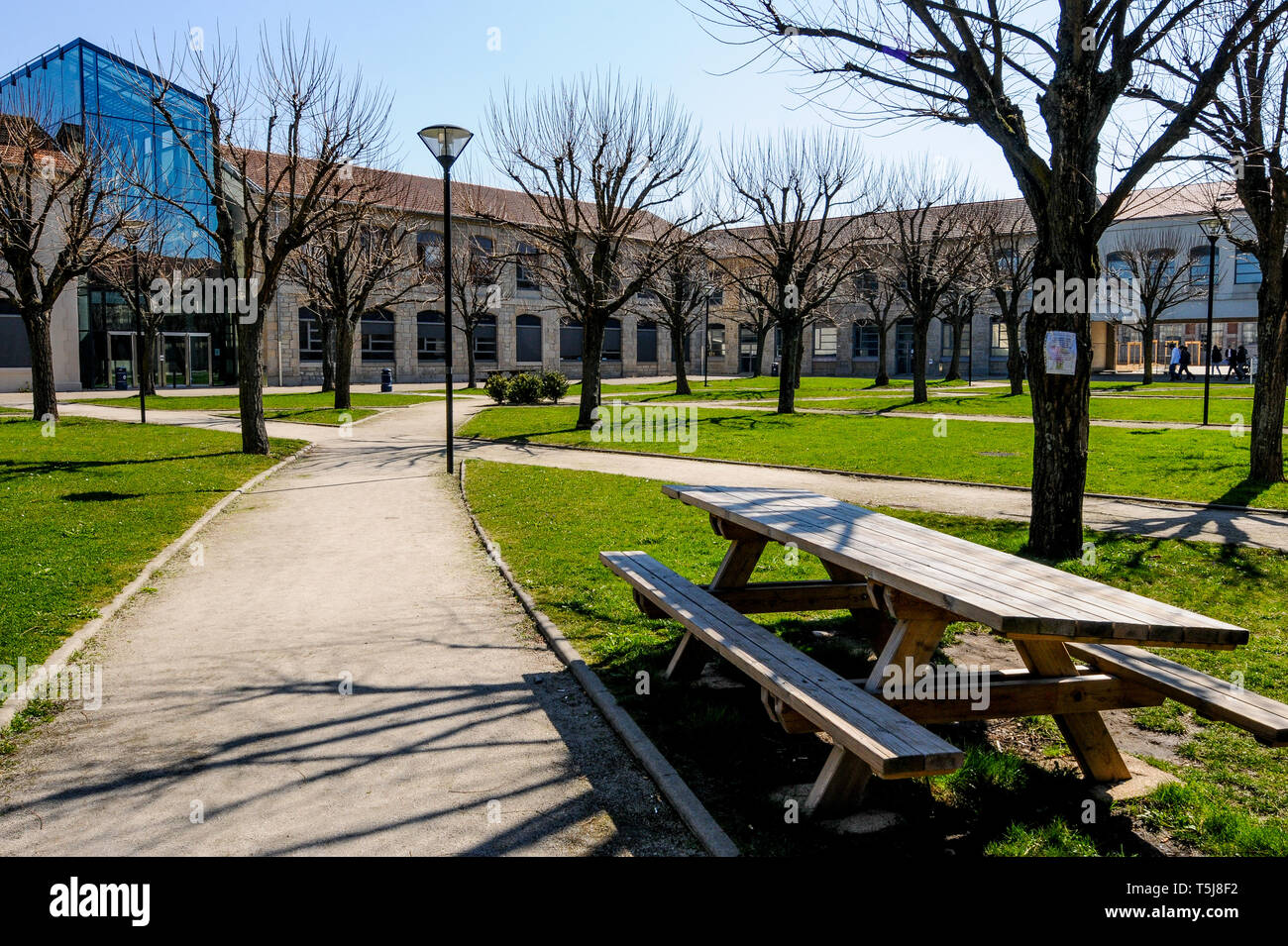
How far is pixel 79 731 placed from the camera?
4703mm

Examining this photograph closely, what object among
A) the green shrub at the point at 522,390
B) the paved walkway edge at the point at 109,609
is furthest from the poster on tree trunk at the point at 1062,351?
the green shrub at the point at 522,390

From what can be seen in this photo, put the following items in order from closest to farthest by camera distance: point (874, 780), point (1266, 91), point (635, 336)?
point (874, 780)
point (1266, 91)
point (635, 336)

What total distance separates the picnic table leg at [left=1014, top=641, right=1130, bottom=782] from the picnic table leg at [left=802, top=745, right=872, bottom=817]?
41.4 inches

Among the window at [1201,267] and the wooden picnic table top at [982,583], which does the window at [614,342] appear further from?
the wooden picnic table top at [982,583]

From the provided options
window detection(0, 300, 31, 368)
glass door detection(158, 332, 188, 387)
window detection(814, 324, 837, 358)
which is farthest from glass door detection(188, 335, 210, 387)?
window detection(814, 324, 837, 358)

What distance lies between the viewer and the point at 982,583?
4043 millimetres

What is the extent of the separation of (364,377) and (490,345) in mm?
7833

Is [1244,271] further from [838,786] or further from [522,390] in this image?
[838,786]

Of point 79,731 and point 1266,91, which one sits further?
point 1266,91

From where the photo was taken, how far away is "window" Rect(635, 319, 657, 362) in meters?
63.0

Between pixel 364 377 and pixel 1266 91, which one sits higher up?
pixel 1266 91

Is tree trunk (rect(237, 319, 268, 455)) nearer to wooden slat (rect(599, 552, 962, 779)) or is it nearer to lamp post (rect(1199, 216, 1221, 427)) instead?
wooden slat (rect(599, 552, 962, 779))

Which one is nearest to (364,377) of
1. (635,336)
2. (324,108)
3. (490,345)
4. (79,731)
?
(490,345)
